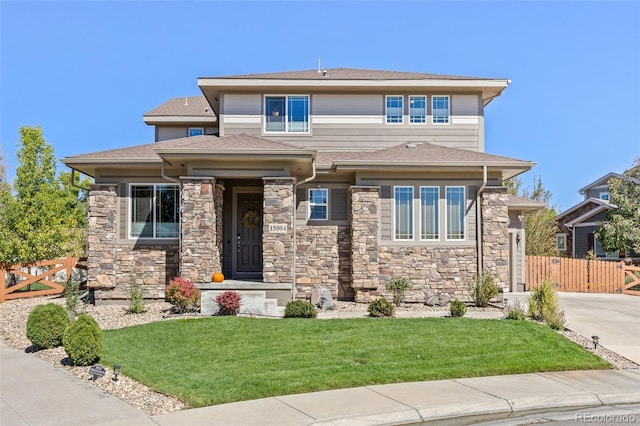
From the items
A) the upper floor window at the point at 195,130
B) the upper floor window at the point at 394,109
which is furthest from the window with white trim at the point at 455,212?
the upper floor window at the point at 195,130

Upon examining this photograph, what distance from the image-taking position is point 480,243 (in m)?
15.4

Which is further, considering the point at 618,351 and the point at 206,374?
the point at 618,351

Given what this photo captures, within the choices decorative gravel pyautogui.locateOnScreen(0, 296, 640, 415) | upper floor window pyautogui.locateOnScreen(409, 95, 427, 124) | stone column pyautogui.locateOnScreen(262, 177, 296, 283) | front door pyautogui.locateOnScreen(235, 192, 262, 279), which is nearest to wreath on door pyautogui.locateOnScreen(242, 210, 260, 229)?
front door pyautogui.locateOnScreen(235, 192, 262, 279)

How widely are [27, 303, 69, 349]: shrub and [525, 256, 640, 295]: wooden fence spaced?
16001 millimetres

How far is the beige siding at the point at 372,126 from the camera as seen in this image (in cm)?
1747

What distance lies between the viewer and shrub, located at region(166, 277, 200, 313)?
13078 millimetres

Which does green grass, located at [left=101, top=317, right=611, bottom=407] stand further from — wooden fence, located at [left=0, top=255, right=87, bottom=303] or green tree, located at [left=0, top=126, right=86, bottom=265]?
green tree, located at [left=0, top=126, right=86, bottom=265]

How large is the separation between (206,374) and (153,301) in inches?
297

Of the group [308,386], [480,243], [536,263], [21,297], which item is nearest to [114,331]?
[308,386]

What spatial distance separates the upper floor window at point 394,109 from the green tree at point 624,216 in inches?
585

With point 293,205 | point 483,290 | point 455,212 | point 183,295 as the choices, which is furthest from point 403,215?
point 183,295

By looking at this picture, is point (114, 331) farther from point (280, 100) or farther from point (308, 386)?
point (280, 100)

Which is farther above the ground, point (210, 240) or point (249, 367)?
point (210, 240)

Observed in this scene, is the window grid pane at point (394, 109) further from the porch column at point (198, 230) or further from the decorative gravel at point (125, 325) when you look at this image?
the porch column at point (198, 230)
